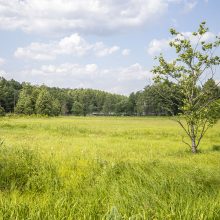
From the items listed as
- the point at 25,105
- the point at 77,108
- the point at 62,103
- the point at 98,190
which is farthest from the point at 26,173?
the point at 62,103

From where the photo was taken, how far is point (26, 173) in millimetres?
8422

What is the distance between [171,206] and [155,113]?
145m

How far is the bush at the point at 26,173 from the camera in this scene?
306 inches

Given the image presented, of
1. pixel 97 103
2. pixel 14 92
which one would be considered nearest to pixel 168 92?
pixel 14 92

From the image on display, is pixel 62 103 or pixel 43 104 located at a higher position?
pixel 62 103

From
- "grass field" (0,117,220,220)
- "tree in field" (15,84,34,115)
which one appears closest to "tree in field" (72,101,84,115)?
"tree in field" (15,84,34,115)

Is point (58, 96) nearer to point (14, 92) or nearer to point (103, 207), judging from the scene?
point (14, 92)

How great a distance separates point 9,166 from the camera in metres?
8.45

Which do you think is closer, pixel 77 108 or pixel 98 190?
pixel 98 190

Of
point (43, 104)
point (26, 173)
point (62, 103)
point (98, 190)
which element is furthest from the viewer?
point (62, 103)

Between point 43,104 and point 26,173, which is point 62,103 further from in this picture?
point 26,173

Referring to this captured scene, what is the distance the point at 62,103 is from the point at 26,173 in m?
150

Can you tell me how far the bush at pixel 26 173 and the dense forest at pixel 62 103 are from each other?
64727 mm

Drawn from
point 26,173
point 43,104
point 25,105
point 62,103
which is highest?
point 62,103
